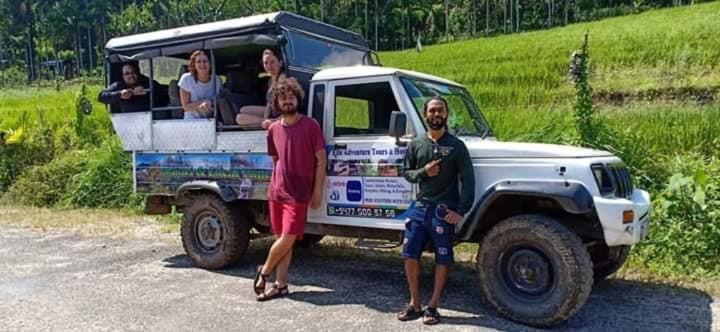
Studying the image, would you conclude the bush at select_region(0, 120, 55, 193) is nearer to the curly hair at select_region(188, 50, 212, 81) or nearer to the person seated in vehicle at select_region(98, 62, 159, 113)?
the person seated in vehicle at select_region(98, 62, 159, 113)

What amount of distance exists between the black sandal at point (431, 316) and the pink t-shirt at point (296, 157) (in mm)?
1395

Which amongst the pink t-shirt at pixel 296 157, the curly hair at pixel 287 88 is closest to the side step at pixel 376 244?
the pink t-shirt at pixel 296 157

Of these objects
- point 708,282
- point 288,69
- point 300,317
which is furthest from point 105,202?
point 708,282

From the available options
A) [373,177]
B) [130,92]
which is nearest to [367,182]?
[373,177]

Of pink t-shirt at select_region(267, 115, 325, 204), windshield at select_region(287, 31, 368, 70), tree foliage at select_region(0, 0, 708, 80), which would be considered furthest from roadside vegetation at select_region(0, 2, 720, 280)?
tree foliage at select_region(0, 0, 708, 80)

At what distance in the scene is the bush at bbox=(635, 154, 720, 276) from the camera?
6043 mm

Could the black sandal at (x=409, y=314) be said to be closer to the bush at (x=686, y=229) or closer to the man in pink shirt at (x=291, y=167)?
the man in pink shirt at (x=291, y=167)

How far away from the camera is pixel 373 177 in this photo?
17.2ft

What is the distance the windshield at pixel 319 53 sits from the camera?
5.86m

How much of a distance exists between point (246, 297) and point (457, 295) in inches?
72.7

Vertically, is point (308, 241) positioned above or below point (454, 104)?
below

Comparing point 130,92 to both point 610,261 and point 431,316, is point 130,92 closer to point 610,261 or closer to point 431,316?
point 431,316

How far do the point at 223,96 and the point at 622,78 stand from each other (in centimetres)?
1320

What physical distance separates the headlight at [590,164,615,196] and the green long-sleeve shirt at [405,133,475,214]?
0.87 metres
